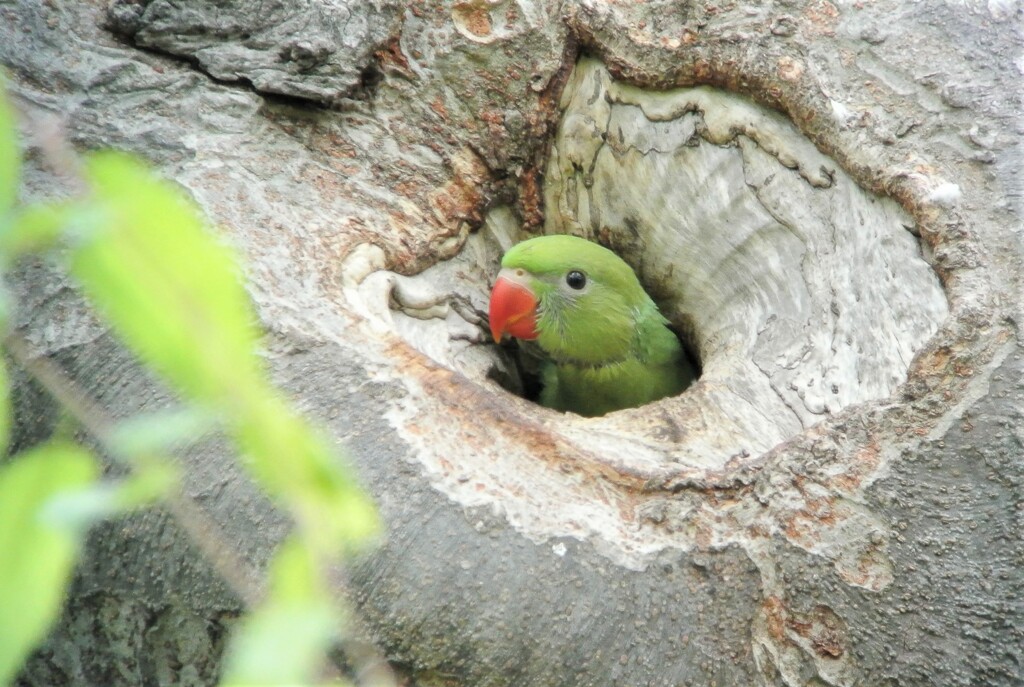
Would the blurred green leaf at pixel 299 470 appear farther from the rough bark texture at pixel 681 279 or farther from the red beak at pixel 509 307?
the red beak at pixel 509 307

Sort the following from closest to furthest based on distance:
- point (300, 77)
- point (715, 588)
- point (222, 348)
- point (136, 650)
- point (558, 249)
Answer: point (222, 348) < point (715, 588) < point (136, 650) < point (300, 77) < point (558, 249)

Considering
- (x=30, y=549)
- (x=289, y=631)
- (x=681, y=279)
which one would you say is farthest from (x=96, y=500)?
(x=681, y=279)

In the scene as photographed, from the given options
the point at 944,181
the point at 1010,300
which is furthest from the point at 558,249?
the point at 1010,300

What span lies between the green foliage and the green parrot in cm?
231

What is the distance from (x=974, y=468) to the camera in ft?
5.06

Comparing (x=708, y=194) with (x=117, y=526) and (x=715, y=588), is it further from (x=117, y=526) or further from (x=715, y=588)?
(x=117, y=526)

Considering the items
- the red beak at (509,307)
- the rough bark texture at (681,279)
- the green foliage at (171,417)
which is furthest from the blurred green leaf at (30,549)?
the red beak at (509,307)

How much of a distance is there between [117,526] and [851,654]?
139cm

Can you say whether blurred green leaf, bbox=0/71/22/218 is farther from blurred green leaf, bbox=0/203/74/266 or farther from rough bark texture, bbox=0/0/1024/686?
rough bark texture, bbox=0/0/1024/686

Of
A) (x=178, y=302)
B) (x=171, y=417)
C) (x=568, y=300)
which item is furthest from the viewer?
(x=568, y=300)

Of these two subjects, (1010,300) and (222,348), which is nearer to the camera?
(222,348)

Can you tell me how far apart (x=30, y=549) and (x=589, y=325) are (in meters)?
2.79

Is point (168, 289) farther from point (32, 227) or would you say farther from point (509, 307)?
point (509, 307)

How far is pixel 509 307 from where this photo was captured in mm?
2869
